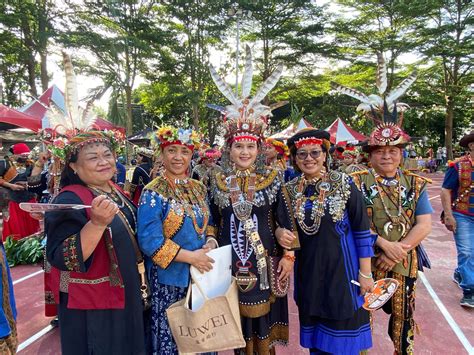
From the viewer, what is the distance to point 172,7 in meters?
18.1

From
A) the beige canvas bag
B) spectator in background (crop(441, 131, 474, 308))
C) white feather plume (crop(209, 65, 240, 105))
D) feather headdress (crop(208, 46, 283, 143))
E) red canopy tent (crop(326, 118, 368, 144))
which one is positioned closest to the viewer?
the beige canvas bag

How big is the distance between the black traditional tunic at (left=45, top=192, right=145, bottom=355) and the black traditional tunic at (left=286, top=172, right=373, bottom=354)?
1239 millimetres

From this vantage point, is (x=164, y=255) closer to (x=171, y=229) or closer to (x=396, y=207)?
(x=171, y=229)

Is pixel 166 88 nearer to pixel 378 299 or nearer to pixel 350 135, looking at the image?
pixel 350 135

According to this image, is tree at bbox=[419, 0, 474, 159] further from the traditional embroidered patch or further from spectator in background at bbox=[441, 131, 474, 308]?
the traditional embroidered patch

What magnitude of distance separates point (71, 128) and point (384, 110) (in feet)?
8.51

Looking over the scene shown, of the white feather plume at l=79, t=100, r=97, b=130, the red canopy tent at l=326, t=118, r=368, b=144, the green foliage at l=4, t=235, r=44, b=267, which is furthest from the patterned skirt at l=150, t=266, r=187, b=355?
the red canopy tent at l=326, t=118, r=368, b=144

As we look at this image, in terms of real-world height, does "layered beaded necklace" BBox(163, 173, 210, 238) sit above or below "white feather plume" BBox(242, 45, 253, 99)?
below

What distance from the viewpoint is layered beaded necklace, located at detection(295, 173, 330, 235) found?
7.72 ft

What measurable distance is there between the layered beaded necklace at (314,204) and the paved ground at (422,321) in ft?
5.04

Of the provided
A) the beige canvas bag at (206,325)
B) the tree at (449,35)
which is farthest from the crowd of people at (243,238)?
the tree at (449,35)

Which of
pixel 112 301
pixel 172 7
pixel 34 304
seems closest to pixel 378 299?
pixel 112 301

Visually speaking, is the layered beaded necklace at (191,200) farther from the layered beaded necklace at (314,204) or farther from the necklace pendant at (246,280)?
the layered beaded necklace at (314,204)

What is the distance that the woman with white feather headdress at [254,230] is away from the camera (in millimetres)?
2406
